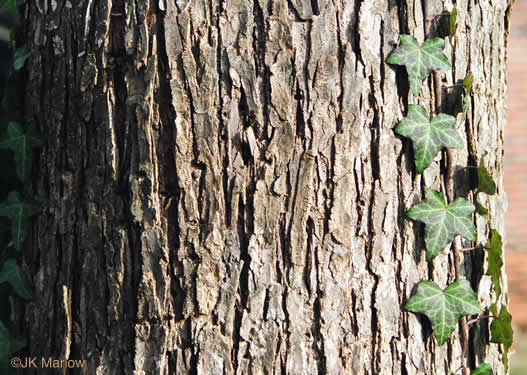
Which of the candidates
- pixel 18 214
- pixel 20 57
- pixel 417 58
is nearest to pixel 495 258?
pixel 417 58

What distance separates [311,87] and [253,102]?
137 millimetres

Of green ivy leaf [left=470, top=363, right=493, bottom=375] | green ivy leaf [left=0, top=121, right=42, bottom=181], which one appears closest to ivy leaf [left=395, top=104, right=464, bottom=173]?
green ivy leaf [left=470, top=363, right=493, bottom=375]

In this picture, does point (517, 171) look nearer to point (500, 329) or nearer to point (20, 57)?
point (500, 329)

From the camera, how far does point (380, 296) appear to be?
1.41m

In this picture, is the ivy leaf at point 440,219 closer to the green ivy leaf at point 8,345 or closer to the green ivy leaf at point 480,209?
the green ivy leaf at point 480,209

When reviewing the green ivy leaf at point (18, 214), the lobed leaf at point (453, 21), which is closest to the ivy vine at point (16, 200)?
the green ivy leaf at point (18, 214)

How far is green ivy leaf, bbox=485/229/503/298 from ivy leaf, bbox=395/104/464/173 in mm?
297

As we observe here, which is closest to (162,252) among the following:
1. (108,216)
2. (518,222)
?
(108,216)

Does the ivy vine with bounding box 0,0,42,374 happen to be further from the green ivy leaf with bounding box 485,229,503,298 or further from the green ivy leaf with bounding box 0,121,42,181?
the green ivy leaf with bounding box 485,229,503,298

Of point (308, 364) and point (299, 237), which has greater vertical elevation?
point (299, 237)

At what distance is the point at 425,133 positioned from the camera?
1.45 metres

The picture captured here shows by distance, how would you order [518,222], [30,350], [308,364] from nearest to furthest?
[308,364] < [30,350] < [518,222]

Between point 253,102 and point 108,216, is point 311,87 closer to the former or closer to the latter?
point 253,102

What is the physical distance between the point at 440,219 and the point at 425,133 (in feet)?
0.69
